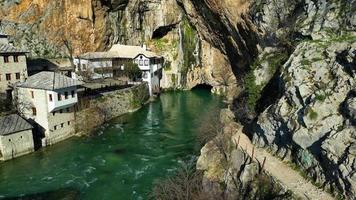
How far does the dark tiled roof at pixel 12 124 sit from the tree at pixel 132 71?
28.8 metres

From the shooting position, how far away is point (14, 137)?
36156 millimetres

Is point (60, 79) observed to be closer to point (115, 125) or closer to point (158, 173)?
point (115, 125)

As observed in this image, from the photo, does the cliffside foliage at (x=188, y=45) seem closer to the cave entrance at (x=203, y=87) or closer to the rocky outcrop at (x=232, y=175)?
the cave entrance at (x=203, y=87)

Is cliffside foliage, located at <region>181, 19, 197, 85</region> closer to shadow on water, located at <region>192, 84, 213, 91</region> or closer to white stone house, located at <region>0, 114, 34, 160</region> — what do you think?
shadow on water, located at <region>192, 84, 213, 91</region>

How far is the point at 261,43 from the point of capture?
49.4 metres

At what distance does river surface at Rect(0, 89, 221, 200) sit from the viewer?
96.5 feet

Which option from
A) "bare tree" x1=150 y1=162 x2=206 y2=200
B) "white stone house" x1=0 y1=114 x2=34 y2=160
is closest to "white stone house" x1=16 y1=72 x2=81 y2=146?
"white stone house" x1=0 y1=114 x2=34 y2=160

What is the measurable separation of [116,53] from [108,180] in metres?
40.4

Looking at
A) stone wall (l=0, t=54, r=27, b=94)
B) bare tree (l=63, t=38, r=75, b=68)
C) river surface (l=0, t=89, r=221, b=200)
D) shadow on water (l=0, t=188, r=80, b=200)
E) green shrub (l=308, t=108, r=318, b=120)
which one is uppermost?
bare tree (l=63, t=38, r=75, b=68)

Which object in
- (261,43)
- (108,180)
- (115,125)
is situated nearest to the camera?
(108,180)

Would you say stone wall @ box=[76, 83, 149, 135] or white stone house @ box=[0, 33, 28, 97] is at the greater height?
white stone house @ box=[0, 33, 28, 97]

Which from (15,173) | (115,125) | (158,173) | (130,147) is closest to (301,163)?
(158,173)

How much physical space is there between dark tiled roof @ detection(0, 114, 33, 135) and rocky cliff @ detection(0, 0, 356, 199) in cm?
2191

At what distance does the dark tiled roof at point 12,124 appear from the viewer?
117 feet
